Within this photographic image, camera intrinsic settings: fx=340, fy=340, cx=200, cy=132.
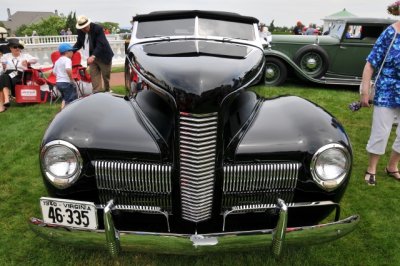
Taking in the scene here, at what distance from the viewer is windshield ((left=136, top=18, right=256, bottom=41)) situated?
353 cm

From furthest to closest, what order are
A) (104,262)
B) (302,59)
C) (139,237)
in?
(302,59), (104,262), (139,237)

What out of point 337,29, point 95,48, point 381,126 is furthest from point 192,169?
point 337,29

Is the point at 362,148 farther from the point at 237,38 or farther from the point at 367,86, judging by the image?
the point at 237,38

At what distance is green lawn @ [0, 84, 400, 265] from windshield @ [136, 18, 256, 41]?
2.23 feet

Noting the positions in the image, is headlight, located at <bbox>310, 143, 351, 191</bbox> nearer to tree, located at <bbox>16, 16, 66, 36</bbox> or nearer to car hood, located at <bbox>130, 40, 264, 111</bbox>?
car hood, located at <bbox>130, 40, 264, 111</bbox>

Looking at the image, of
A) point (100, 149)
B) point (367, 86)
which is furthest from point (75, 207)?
point (367, 86)

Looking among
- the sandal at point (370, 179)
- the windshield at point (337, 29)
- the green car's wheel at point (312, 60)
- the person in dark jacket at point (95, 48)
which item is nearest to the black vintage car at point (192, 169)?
the sandal at point (370, 179)

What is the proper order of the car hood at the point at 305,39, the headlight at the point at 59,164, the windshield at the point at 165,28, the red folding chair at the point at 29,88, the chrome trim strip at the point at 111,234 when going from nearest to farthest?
1. the chrome trim strip at the point at 111,234
2. the headlight at the point at 59,164
3. the windshield at the point at 165,28
4. the red folding chair at the point at 29,88
5. the car hood at the point at 305,39

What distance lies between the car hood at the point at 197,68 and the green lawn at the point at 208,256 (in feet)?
1.84

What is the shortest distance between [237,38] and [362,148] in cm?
292

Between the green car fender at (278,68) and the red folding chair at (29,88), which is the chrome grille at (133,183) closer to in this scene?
the red folding chair at (29,88)

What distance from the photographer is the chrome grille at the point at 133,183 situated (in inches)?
87.4

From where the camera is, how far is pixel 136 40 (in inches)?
141

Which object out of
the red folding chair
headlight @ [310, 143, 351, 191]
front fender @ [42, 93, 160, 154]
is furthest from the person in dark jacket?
headlight @ [310, 143, 351, 191]
